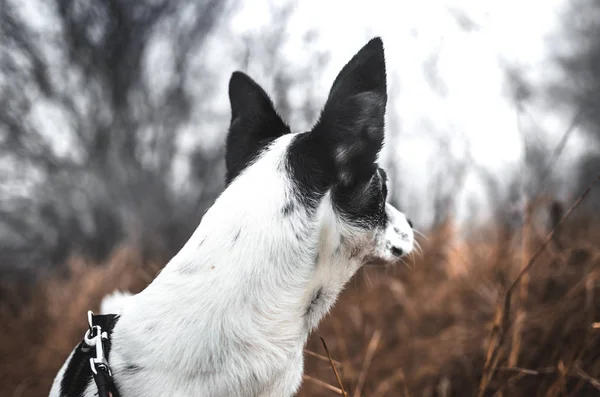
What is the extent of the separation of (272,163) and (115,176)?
3164 mm

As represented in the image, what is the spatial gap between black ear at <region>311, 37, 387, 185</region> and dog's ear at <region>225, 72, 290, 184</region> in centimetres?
21

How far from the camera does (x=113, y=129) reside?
12.7 feet

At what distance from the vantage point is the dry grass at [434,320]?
2184mm

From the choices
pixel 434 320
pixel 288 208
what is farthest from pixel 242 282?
pixel 434 320

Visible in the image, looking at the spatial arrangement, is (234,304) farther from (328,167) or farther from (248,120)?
(248,120)

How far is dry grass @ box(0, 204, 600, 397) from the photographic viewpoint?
218cm

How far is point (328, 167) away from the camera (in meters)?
1.24

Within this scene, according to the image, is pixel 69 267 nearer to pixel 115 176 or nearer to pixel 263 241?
pixel 115 176

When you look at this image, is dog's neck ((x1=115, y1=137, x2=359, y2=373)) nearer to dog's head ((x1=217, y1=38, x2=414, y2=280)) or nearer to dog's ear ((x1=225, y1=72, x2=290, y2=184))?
dog's head ((x1=217, y1=38, x2=414, y2=280))

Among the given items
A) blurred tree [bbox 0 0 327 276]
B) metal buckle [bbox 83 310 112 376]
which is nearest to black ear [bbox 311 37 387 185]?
metal buckle [bbox 83 310 112 376]

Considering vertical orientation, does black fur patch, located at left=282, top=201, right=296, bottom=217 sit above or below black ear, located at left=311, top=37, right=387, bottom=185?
below

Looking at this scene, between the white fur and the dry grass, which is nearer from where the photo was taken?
the white fur

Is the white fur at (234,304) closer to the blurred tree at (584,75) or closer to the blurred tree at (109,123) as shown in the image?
the blurred tree at (109,123)

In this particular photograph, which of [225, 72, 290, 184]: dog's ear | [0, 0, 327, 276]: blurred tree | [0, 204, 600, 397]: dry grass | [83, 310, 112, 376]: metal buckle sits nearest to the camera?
[83, 310, 112, 376]: metal buckle
